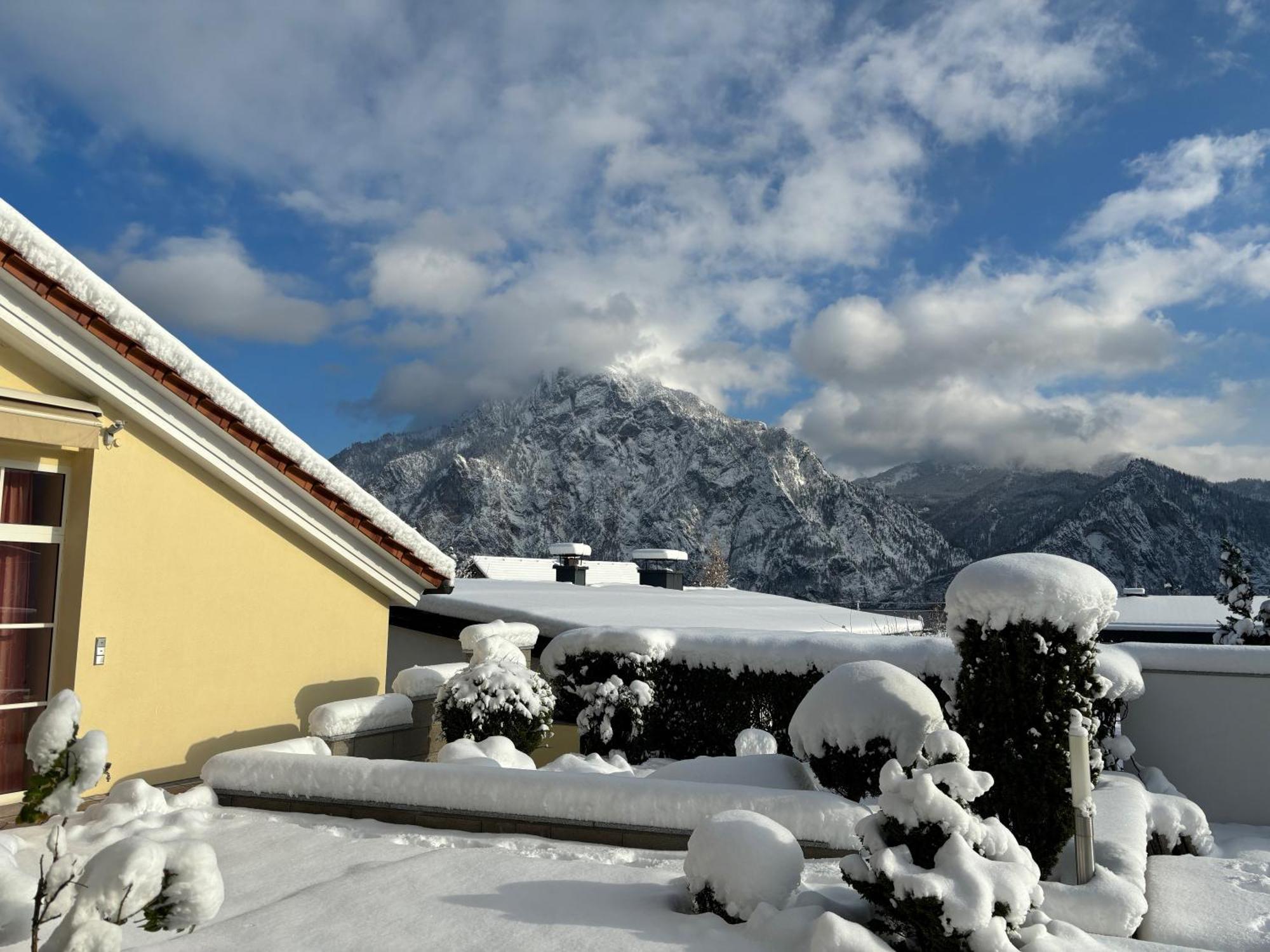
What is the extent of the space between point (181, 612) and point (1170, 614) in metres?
30.9

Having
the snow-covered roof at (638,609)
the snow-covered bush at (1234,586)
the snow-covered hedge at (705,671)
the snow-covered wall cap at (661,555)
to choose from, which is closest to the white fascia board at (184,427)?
the snow-covered hedge at (705,671)

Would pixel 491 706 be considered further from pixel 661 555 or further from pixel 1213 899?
pixel 661 555

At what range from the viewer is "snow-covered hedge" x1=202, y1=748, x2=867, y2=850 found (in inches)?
255

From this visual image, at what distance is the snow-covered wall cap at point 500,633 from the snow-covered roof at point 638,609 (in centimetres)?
122

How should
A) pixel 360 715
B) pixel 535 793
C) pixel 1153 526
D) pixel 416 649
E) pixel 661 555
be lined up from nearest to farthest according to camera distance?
pixel 535 793 < pixel 360 715 < pixel 416 649 < pixel 661 555 < pixel 1153 526

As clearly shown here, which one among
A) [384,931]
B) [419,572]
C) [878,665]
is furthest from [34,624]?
[878,665]

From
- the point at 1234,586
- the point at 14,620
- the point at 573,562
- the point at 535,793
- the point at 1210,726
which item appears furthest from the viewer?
the point at 573,562

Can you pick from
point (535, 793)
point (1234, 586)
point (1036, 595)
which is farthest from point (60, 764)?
point (1234, 586)

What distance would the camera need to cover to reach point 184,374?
27.5 feet

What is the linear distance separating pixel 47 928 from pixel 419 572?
21.1 ft

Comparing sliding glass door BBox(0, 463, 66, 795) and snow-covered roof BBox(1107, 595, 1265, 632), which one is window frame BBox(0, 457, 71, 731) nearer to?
sliding glass door BBox(0, 463, 66, 795)

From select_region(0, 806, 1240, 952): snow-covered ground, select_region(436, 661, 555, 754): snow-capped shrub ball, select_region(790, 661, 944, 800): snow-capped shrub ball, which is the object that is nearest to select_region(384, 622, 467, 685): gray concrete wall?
select_region(436, 661, 555, 754): snow-capped shrub ball

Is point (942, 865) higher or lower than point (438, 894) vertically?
higher

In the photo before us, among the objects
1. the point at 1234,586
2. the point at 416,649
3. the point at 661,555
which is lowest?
the point at 416,649
